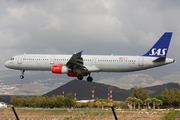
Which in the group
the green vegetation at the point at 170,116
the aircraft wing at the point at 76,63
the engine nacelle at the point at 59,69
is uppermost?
the aircraft wing at the point at 76,63

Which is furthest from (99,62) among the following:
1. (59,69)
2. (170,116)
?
(170,116)

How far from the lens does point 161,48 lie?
56344 millimetres

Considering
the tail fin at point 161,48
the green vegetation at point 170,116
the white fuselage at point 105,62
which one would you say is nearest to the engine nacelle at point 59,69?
the white fuselage at point 105,62

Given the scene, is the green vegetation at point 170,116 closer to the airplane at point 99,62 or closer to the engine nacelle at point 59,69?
the airplane at point 99,62

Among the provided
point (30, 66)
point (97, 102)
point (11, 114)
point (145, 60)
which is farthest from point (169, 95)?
point (30, 66)

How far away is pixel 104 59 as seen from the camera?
5500 centimetres

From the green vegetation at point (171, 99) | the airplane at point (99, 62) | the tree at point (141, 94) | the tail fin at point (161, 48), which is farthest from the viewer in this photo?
the tree at point (141, 94)

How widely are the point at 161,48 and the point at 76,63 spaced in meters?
18.6

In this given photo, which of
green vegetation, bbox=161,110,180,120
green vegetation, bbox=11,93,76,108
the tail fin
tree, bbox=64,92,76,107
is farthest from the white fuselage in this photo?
tree, bbox=64,92,76,107

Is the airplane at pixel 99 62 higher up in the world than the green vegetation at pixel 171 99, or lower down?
higher up

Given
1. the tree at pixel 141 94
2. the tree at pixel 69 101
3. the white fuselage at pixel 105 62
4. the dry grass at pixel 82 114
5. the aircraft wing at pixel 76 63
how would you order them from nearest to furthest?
the aircraft wing at pixel 76 63 < the white fuselage at pixel 105 62 < the dry grass at pixel 82 114 < the tree at pixel 69 101 < the tree at pixel 141 94

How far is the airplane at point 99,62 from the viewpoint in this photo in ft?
177

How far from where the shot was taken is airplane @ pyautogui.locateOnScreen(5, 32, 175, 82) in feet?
177

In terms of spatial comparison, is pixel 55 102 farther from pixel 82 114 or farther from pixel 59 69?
pixel 59 69
